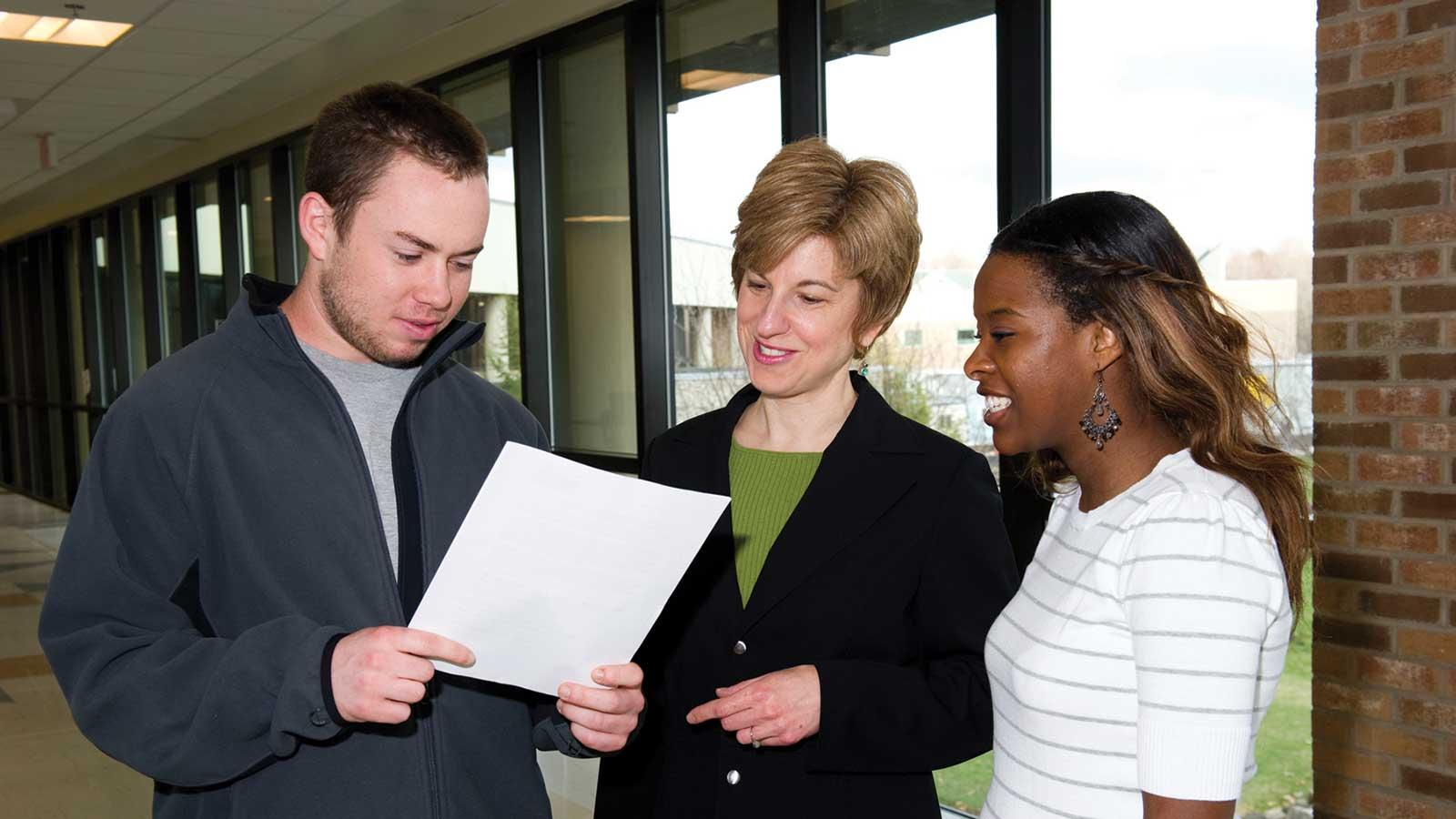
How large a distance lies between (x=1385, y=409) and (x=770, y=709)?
166 centimetres

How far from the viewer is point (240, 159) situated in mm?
9039

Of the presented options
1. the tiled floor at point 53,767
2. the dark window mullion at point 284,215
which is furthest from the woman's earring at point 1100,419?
the dark window mullion at point 284,215

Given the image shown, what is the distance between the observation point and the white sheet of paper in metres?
1.19

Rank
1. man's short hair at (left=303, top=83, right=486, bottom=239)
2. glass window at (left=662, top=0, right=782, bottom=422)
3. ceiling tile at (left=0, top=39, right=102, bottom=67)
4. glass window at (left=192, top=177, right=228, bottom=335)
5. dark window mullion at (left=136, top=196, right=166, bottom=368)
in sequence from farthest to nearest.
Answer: dark window mullion at (left=136, top=196, right=166, bottom=368) → glass window at (left=192, top=177, right=228, bottom=335) → ceiling tile at (left=0, top=39, right=102, bottom=67) → glass window at (left=662, top=0, right=782, bottom=422) → man's short hair at (left=303, top=83, right=486, bottom=239)

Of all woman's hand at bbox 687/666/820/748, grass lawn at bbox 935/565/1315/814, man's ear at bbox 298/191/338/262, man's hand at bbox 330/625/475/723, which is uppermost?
man's ear at bbox 298/191/338/262

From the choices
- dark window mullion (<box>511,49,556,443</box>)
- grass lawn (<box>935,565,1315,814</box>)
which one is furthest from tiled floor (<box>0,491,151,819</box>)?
grass lawn (<box>935,565,1315,814</box>)

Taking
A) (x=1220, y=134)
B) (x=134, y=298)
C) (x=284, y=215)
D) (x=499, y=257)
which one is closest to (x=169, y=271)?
(x=134, y=298)

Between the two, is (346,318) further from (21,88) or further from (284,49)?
(21,88)

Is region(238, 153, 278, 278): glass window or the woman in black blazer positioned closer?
the woman in black blazer

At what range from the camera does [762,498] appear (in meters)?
1.79

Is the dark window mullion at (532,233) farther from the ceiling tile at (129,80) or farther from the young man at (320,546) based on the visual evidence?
the young man at (320,546)

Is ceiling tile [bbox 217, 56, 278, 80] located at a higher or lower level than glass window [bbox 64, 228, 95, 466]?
higher

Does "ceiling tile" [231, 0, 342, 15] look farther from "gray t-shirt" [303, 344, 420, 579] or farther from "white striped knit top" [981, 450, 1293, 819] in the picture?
"white striped knit top" [981, 450, 1293, 819]

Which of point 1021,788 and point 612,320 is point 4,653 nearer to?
point 612,320
